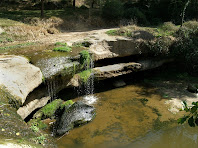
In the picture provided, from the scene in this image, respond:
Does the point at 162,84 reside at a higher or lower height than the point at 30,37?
lower

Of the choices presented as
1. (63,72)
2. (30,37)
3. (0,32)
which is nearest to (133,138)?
(63,72)

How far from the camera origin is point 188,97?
11.1 m

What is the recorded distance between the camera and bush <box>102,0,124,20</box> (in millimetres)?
20031

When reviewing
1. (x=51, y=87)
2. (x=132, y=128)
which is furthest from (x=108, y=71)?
(x=132, y=128)

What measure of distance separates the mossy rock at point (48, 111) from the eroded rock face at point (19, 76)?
1.18m

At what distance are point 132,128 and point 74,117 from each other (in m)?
2.45

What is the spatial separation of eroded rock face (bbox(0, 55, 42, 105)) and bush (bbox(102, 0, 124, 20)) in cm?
1275

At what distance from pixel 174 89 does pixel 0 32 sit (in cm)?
1204

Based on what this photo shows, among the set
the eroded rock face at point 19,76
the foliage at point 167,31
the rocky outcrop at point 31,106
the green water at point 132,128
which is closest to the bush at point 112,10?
the foliage at point 167,31

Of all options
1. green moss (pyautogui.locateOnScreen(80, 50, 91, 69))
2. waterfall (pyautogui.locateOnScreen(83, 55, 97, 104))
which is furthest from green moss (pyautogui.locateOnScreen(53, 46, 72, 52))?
waterfall (pyautogui.locateOnScreen(83, 55, 97, 104))

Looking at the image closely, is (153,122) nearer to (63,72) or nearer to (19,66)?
(63,72)

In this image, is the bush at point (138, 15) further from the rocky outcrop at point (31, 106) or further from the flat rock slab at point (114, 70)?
the rocky outcrop at point (31, 106)

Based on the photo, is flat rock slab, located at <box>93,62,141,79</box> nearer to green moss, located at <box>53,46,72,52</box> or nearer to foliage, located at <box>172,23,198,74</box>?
green moss, located at <box>53,46,72,52</box>

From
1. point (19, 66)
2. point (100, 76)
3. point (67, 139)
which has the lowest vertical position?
point (67, 139)
